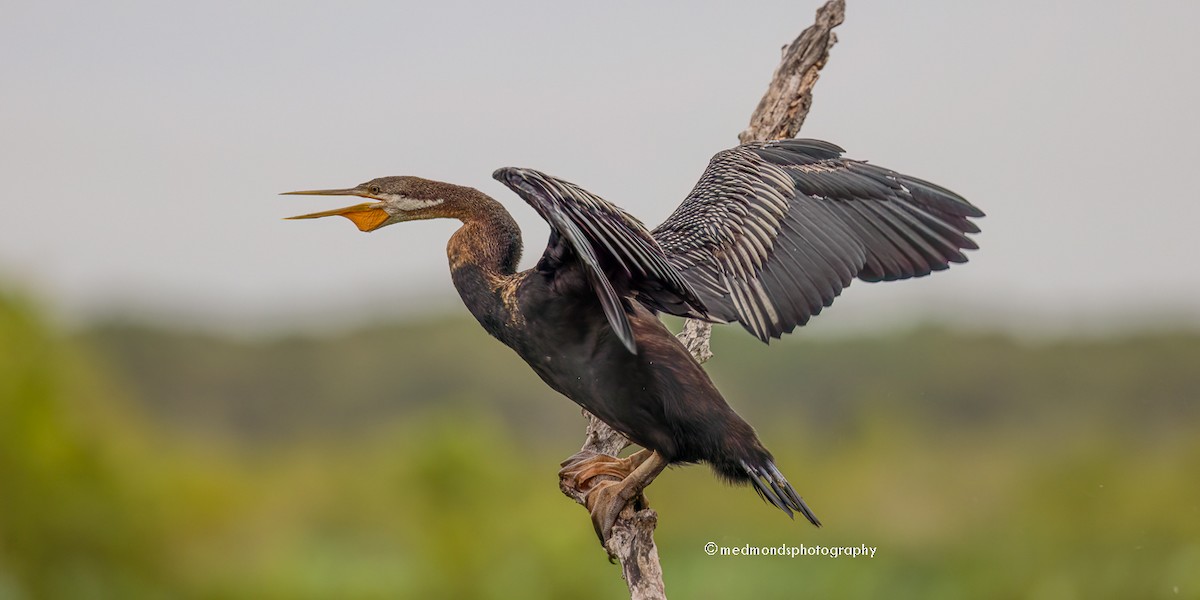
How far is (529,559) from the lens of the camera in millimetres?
9141

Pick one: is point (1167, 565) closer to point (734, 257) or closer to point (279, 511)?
point (734, 257)

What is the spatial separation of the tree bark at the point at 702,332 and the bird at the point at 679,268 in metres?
0.07

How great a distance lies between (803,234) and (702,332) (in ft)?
2.58

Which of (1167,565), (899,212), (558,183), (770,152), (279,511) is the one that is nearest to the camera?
(558,183)

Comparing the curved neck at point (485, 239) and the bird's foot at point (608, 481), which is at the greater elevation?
the curved neck at point (485, 239)

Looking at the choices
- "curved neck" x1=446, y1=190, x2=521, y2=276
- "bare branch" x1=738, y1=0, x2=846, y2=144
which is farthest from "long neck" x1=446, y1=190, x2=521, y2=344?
"bare branch" x1=738, y1=0, x2=846, y2=144

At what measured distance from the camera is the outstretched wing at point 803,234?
3.74 meters

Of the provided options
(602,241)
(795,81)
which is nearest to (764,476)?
(602,241)

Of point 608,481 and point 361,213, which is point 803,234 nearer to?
point 608,481

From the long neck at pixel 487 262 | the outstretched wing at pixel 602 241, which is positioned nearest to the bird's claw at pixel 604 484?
the long neck at pixel 487 262

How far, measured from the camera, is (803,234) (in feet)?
12.7

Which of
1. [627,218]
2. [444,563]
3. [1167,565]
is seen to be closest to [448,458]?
[444,563]

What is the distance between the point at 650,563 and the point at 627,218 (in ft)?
3.69

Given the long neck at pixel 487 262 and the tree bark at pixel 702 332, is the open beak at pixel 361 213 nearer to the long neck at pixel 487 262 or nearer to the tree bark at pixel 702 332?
the long neck at pixel 487 262
